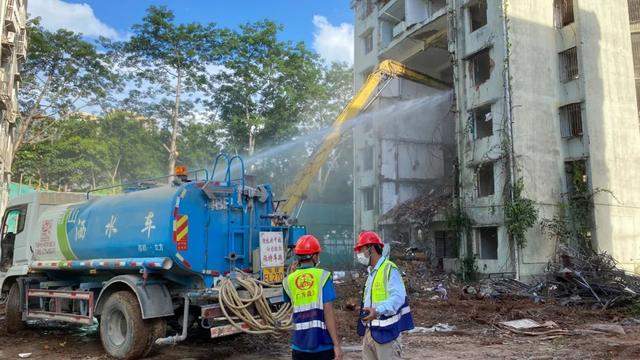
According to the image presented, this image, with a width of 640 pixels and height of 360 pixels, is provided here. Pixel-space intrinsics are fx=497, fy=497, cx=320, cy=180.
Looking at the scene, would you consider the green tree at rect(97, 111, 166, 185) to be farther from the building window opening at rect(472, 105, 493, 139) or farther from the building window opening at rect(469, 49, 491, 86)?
the building window opening at rect(472, 105, 493, 139)

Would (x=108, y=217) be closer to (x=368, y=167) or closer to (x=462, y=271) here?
(x=462, y=271)

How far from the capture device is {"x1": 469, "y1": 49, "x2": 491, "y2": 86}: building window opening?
19734mm

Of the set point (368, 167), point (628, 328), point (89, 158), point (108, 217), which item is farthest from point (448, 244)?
point (89, 158)

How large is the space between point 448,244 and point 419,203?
7.10 ft

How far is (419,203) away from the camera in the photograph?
72.5 ft

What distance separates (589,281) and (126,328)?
12.0 m

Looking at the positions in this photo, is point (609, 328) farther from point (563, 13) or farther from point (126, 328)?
point (563, 13)

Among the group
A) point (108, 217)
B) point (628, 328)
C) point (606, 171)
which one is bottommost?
point (628, 328)

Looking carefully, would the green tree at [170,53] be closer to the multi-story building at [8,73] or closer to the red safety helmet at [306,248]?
the multi-story building at [8,73]

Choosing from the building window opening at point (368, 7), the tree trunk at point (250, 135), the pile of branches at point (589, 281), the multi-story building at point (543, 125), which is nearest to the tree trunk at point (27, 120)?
the tree trunk at point (250, 135)

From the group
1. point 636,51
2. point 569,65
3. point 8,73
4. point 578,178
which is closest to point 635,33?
point 636,51

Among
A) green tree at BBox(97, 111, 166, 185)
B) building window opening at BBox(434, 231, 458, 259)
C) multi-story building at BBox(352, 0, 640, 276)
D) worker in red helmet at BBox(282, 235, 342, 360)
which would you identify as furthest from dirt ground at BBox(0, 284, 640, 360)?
green tree at BBox(97, 111, 166, 185)

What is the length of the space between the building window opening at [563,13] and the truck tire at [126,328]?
1896 cm

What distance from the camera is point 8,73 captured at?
80.1 ft
